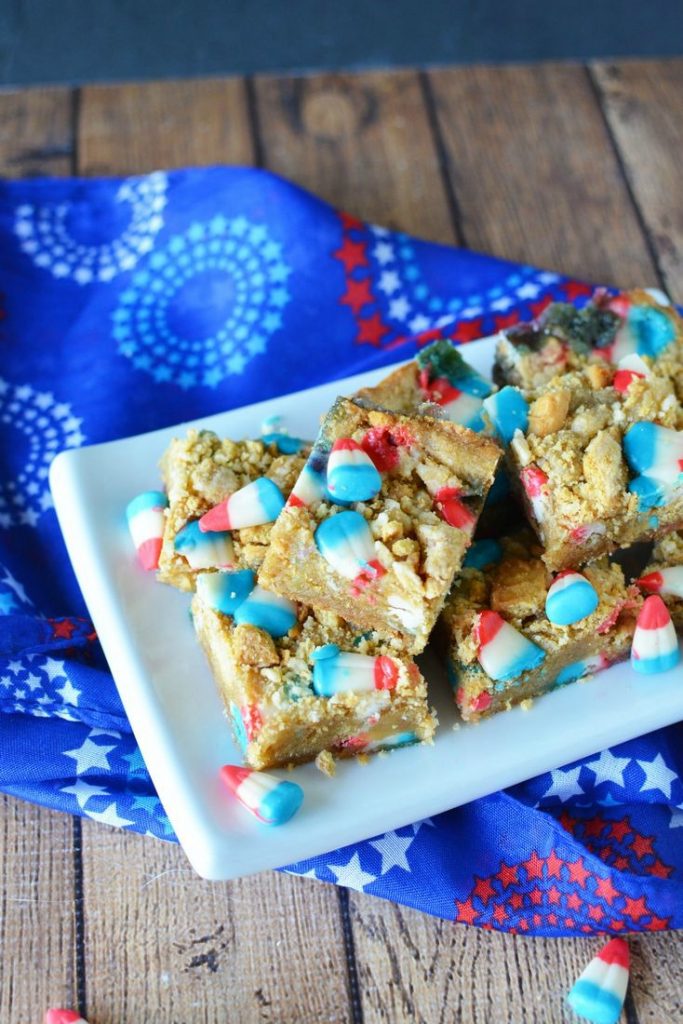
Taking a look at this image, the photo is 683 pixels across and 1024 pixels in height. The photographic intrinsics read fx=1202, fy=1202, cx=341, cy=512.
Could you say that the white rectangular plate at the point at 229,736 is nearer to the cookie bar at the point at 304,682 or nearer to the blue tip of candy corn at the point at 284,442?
the cookie bar at the point at 304,682

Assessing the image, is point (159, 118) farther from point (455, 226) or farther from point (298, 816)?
point (298, 816)

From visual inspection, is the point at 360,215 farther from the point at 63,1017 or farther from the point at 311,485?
the point at 63,1017

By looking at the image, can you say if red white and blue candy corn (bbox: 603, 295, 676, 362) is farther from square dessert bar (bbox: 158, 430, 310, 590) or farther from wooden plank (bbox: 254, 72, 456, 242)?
wooden plank (bbox: 254, 72, 456, 242)

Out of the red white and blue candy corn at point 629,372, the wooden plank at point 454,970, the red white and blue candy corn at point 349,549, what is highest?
the red white and blue candy corn at point 629,372

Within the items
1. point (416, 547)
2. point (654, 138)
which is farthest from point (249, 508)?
point (654, 138)

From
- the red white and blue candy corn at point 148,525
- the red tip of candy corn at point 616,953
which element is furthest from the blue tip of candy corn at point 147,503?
the red tip of candy corn at point 616,953

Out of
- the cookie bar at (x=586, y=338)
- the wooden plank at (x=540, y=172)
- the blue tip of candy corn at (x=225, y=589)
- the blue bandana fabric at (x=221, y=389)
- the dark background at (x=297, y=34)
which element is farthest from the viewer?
the dark background at (x=297, y=34)

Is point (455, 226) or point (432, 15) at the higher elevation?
point (432, 15)

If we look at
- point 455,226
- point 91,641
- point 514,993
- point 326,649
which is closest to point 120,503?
point 91,641
